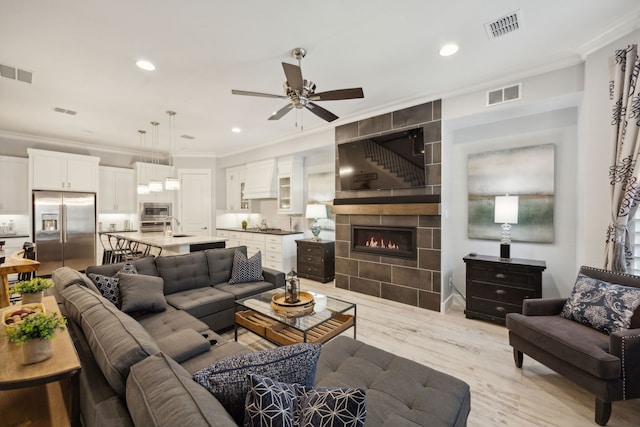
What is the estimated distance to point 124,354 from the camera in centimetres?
113

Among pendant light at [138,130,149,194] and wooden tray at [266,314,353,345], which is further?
pendant light at [138,130,149,194]

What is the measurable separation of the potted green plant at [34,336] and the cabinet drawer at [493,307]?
388 cm

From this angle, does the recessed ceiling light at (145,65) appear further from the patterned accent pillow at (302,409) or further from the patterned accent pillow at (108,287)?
the patterned accent pillow at (302,409)

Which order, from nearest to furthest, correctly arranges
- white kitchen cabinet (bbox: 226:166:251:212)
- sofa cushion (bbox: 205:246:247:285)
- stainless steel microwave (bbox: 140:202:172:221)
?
sofa cushion (bbox: 205:246:247:285) < stainless steel microwave (bbox: 140:202:172:221) < white kitchen cabinet (bbox: 226:166:251:212)

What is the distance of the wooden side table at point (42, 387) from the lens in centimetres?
113

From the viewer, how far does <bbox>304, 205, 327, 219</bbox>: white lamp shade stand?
5.36m

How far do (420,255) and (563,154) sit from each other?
2076 mm

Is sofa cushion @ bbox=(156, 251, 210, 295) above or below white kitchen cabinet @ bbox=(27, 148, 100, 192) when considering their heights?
below

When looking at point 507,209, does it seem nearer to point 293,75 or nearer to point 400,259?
point 400,259

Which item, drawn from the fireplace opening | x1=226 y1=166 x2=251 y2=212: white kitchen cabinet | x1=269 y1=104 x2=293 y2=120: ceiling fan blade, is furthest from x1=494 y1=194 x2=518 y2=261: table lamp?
x1=226 y1=166 x2=251 y2=212: white kitchen cabinet

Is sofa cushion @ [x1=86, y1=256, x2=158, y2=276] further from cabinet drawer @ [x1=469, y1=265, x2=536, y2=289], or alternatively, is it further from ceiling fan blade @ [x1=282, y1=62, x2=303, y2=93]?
cabinet drawer @ [x1=469, y1=265, x2=536, y2=289]

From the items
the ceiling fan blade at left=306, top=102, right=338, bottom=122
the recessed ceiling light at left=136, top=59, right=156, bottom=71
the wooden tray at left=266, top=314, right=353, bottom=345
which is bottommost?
the wooden tray at left=266, top=314, right=353, bottom=345

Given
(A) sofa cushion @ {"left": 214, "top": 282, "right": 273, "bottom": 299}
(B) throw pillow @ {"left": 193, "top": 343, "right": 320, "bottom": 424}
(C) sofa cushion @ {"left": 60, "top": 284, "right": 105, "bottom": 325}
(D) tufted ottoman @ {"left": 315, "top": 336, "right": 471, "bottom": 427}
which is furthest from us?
(A) sofa cushion @ {"left": 214, "top": 282, "right": 273, "bottom": 299}

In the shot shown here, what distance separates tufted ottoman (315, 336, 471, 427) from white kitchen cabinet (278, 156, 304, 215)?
14.0 feet
